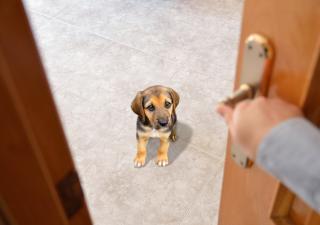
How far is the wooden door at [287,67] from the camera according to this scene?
1.72ft

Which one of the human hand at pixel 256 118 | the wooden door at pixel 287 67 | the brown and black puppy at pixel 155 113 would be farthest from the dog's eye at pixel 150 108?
the human hand at pixel 256 118

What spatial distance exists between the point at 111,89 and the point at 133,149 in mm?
399

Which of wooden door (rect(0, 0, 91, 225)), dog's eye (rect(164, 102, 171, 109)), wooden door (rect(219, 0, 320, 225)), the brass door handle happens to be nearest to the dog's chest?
dog's eye (rect(164, 102, 171, 109))

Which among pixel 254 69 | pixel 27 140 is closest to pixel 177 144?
pixel 254 69

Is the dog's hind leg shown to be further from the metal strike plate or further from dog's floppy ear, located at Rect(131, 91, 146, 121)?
the metal strike plate

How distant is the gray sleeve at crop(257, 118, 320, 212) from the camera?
20.4 inches

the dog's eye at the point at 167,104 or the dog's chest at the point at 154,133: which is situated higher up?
the dog's eye at the point at 167,104

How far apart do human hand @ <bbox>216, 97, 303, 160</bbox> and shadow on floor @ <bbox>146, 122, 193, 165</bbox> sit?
1.09 meters

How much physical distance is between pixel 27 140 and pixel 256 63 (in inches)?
13.4

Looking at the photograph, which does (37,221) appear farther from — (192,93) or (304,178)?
(192,93)

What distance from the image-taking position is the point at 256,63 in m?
0.62

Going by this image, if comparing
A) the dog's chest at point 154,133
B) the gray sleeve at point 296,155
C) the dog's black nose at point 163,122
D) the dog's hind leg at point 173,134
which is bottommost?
the dog's hind leg at point 173,134

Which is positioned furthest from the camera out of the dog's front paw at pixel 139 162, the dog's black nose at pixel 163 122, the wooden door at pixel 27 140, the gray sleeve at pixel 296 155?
the dog's front paw at pixel 139 162

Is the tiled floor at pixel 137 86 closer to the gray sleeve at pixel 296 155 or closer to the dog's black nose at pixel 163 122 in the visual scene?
the dog's black nose at pixel 163 122
